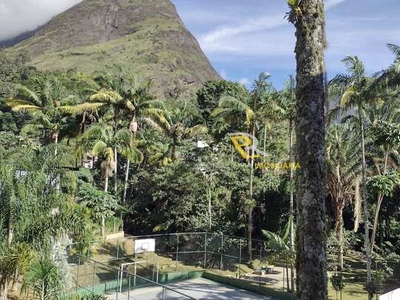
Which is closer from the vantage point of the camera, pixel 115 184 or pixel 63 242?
pixel 63 242

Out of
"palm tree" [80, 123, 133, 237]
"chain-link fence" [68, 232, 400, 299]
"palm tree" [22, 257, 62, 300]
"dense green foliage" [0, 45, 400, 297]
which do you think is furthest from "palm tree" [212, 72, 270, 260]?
"palm tree" [22, 257, 62, 300]

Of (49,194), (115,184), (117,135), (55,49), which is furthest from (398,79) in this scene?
(55,49)

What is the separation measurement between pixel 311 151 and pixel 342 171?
16.5 meters

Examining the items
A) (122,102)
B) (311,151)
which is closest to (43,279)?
(311,151)

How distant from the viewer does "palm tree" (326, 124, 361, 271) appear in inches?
813

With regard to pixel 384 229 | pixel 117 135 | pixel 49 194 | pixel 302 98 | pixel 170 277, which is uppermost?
pixel 117 135

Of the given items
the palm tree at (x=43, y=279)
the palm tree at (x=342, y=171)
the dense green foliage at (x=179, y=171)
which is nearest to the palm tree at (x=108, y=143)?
the dense green foliage at (x=179, y=171)

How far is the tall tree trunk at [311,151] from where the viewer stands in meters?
A: 5.38

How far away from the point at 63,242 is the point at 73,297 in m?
2.30

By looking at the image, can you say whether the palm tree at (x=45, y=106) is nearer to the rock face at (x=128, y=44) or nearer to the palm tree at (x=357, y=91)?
the palm tree at (x=357, y=91)

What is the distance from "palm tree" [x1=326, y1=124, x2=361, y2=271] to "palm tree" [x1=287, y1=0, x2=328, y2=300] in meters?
15.5

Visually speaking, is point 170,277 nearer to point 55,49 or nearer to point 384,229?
point 384,229

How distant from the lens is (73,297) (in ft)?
37.9

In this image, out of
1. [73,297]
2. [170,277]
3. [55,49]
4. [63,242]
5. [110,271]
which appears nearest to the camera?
[73,297]
